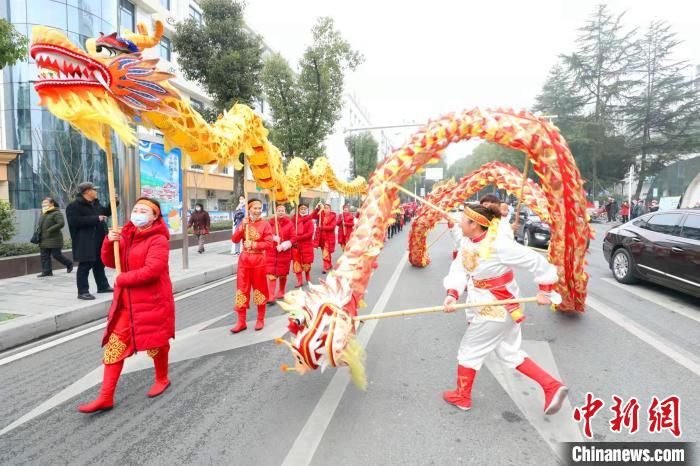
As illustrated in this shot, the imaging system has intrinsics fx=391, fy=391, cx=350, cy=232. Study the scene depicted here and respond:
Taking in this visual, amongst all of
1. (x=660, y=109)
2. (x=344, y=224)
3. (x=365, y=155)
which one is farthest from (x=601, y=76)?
(x=344, y=224)

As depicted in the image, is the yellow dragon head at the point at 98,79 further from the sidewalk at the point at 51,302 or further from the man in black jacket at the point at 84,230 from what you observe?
the man in black jacket at the point at 84,230

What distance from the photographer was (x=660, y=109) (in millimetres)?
29984

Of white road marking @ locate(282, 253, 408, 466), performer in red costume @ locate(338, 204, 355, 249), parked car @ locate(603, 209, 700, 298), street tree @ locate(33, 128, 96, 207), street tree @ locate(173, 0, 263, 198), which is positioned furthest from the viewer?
street tree @ locate(33, 128, 96, 207)

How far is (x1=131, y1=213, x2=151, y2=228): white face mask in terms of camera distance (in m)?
3.01

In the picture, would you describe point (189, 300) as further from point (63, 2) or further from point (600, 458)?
point (63, 2)

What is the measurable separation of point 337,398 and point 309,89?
15.4 m

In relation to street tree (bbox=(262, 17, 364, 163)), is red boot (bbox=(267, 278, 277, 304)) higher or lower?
lower

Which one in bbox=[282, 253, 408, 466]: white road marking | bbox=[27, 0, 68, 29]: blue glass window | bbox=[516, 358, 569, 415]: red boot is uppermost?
bbox=[27, 0, 68, 29]: blue glass window

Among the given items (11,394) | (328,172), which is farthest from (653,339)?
(328,172)

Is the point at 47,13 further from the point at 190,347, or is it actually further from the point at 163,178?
the point at 190,347

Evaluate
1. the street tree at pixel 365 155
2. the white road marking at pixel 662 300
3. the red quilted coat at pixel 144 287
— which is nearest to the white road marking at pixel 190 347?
the red quilted coat at pixel 144 287

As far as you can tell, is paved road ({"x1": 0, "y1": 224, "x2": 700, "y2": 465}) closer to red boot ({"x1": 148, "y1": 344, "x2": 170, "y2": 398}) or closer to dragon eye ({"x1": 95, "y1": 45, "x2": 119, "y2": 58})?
red boot ({"x1": 148, "y1": 344, "x2": 170, "y2": 398})

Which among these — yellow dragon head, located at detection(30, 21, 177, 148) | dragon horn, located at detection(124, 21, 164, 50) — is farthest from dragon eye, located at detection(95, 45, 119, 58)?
dragon horn, located at detection(124, 21, 164, 50)

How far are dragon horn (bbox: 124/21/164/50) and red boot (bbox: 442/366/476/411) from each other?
3463 mm
